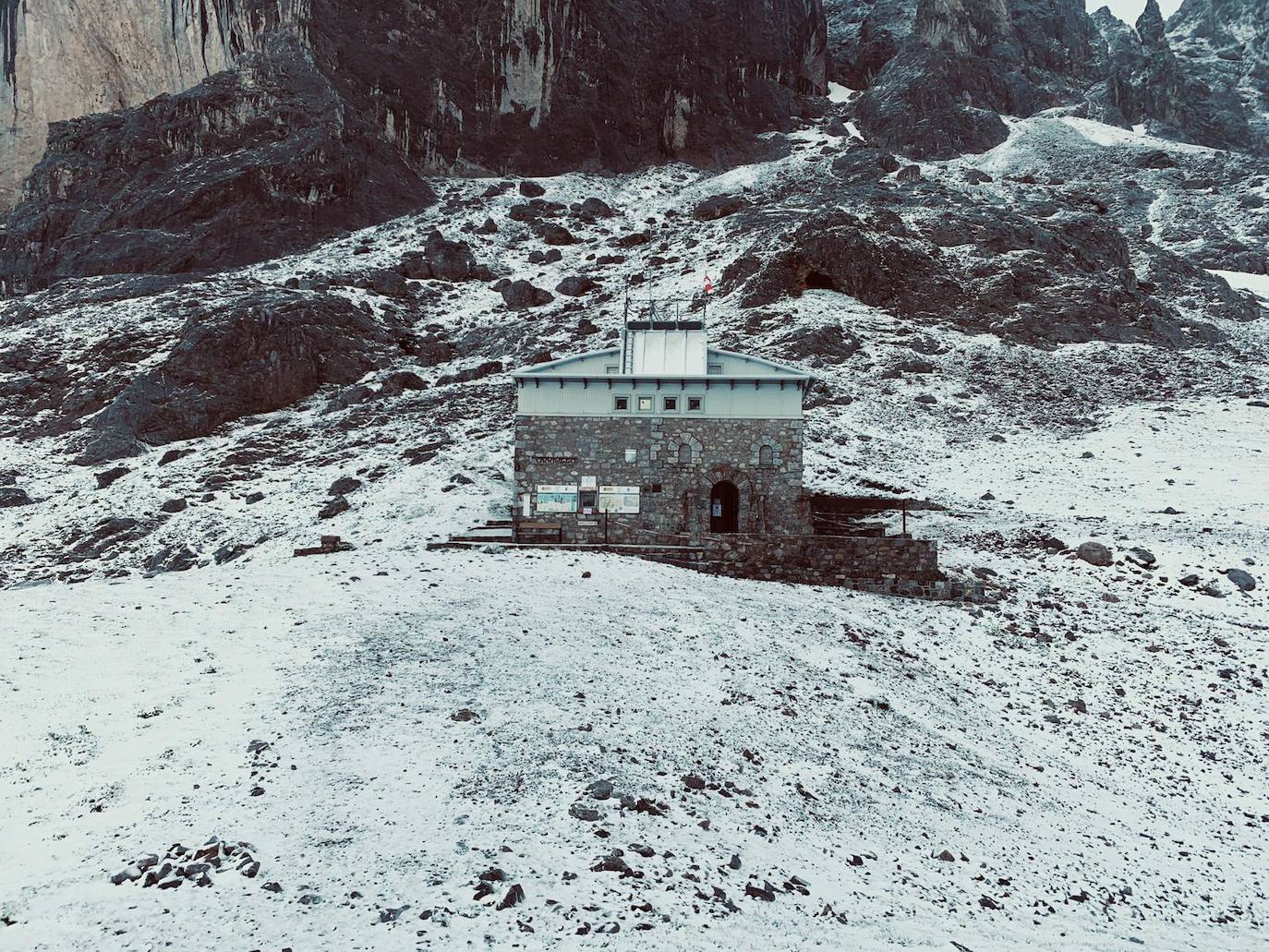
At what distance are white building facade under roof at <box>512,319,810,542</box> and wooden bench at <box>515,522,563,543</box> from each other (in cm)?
29

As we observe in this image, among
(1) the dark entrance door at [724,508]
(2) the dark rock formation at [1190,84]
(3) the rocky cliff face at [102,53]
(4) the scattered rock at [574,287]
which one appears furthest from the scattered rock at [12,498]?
(2) the dark rock formation at [1190,84]

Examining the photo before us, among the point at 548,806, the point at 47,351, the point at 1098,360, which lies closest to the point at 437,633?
the point at 548,806

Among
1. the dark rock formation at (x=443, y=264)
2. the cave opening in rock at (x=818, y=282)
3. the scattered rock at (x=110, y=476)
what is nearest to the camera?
the scattered rock at (x=110, y=476)

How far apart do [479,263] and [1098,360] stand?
163 ft

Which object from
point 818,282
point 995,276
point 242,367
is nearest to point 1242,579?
point 995,276

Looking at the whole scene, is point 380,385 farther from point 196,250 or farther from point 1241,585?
point 1241,585

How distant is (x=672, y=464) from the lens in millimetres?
25906

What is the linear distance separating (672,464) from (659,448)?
0.68 metres

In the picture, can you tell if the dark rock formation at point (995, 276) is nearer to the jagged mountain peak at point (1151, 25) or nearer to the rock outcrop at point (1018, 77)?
the rock outcrop at point (1018, 77)

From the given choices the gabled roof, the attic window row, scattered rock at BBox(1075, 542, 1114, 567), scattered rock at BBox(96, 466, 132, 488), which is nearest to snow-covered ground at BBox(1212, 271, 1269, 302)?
scattered rock at BBox(1075, 542, 1114, 567)

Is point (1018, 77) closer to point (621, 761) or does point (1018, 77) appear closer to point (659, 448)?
point (659, 448)

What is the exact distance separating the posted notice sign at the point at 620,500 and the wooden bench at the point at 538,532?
1.57 m

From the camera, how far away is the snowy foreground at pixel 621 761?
8.05 m

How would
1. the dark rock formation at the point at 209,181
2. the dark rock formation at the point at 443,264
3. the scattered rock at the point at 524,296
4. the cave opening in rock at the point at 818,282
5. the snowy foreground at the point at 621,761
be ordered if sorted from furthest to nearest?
the dark rock formation at the point at 209,181
the dark rock formation at the point at 443,264
the scattered rock at the point at 524,296
the cave opening in rock at the point at 818,282
the snowy foreground at the point at 621,761
